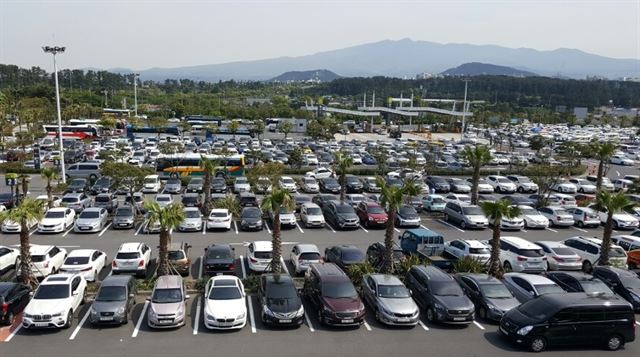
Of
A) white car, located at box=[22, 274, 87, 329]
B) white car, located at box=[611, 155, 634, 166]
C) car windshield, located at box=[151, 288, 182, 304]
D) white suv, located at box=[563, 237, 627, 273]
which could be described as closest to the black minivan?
white suv, located at box=[563, 237, 627, 273]

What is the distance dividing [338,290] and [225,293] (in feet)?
12.8

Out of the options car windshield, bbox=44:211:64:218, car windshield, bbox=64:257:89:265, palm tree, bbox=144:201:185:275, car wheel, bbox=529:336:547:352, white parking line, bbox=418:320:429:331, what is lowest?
white parking line, bbox=418:320:429:331

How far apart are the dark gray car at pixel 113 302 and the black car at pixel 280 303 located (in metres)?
4.50

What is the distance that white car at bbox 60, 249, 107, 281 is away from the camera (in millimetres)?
21516

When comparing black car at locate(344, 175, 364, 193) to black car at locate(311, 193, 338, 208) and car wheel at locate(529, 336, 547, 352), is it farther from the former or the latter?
car wheel at locate(529, 336, 547, 352)

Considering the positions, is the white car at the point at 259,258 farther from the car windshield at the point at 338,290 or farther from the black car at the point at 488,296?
the black car at the point at 488,296

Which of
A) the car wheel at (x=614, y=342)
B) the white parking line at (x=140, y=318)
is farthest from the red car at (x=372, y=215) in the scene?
the car wheel at (x=614, y=342)

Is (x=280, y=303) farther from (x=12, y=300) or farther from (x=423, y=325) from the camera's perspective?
(x=12, y=300)

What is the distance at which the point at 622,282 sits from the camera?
20984 millimetres

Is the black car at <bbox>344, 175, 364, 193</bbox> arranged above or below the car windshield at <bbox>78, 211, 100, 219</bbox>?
below

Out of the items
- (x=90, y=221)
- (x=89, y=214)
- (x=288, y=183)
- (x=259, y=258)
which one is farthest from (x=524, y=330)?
(x=288, y=183)

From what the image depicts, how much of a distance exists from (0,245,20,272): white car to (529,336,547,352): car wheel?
2056 centimetres

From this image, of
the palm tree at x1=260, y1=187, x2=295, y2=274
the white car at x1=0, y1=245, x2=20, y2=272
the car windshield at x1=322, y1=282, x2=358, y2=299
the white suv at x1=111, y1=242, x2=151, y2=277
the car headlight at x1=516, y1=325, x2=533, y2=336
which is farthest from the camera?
the white car at x1=0, y1=245, x2=20, y2=272

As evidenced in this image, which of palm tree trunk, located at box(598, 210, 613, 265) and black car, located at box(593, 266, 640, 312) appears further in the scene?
palm tree trunk, located at box(598, 210, 613, 265)
